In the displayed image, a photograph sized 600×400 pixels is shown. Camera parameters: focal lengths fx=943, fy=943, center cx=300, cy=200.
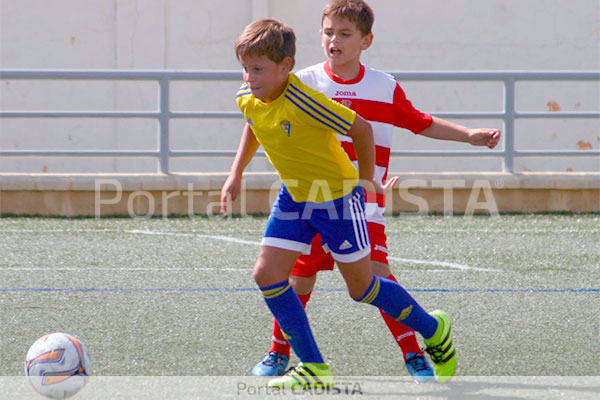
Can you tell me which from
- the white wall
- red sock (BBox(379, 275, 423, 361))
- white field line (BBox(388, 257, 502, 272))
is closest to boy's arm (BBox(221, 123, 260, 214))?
red sock (BBox(379, 275, 423, 361))

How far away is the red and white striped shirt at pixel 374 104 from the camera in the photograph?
3875 millimetres

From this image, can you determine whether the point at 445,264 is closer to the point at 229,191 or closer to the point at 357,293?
the point at 357,293

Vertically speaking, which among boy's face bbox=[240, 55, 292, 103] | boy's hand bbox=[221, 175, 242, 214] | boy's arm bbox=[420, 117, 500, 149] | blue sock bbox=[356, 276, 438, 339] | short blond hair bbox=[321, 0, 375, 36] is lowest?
blue sock bbox=[356, 276, 438, 339]

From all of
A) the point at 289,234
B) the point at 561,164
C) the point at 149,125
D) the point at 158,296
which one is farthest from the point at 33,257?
the point at 561,164

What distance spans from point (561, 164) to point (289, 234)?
478 inches

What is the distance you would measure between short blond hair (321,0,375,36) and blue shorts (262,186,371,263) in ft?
2.41

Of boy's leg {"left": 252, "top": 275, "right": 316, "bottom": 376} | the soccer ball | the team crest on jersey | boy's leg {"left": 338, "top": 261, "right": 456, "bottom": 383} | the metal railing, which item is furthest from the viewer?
the metal railing

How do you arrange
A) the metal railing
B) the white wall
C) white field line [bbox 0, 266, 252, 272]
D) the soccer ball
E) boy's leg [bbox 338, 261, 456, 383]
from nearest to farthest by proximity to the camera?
1. the soccer ball
2. boy's leg [bbox 338, 261, 456, 383]
3. white field line [bbox 0, 266, 252, 272]
4. the metal railing
5. the white wall

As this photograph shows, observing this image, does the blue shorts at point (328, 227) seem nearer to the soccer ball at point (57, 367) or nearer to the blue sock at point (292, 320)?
the blue sock at point (292, 320)

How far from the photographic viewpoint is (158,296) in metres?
5.40

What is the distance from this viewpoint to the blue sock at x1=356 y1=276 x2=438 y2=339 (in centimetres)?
363

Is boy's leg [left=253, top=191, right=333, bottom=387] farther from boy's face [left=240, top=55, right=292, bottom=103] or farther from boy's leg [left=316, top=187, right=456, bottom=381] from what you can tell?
boy's face [left=240, top=55, right=292, bottom=103]

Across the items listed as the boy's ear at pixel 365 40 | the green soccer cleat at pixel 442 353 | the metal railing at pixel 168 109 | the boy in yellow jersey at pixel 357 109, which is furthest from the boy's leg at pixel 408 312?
the metal railing at pixel 168 109

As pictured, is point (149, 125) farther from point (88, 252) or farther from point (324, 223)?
point (324, 223)
